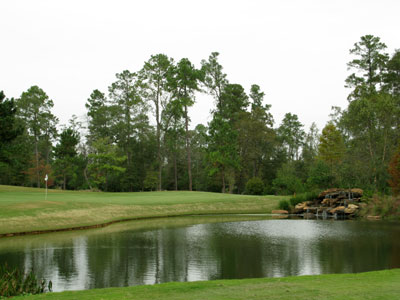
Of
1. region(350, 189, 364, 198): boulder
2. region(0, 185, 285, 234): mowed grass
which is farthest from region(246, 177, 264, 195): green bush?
region(350, 189, 364, 198): boulder

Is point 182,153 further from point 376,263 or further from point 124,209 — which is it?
point 376,263

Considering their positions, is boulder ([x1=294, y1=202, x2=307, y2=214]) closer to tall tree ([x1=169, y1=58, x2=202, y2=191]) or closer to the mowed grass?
the mowed grass

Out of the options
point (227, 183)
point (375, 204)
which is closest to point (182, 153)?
point (227, 183)

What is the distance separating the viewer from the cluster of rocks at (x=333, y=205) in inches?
1543

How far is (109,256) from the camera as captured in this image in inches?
696

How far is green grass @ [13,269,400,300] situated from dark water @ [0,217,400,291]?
2826 mm

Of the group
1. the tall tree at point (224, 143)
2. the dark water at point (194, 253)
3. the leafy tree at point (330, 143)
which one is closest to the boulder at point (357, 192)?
the dark water at point (194, 253)

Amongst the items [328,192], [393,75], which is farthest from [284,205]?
[393,75]

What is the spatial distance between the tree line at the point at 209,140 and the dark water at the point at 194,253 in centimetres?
2200

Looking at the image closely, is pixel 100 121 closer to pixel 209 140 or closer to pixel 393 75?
pixel 209 140

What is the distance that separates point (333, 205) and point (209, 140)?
96.3ft

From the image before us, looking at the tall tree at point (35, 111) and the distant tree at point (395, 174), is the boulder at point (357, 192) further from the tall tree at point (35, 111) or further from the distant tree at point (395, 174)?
the tall tree at point (35, 111)

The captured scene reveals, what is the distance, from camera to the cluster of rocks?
3919 cm

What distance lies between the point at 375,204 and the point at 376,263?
76.4 feet
